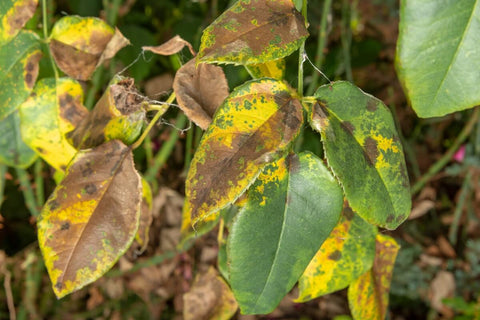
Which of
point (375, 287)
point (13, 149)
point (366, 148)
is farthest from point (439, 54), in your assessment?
point (13, 149)

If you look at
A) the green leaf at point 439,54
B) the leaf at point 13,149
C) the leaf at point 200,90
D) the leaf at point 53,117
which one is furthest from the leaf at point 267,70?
the leaf at point 13,149

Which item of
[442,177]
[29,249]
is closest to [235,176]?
[29,249]

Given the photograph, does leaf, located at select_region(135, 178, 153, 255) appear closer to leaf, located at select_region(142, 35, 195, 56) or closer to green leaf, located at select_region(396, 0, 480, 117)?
leaf, located at select_region(142, 35, 195, 56)

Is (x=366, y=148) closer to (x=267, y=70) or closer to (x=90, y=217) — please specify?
(x=267, y=70)

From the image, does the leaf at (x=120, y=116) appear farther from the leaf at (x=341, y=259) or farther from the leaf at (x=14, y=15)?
the leaf at (x=341, y=259)

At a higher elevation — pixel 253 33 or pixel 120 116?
pixel 253 33

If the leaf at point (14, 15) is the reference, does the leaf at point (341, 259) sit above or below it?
below
